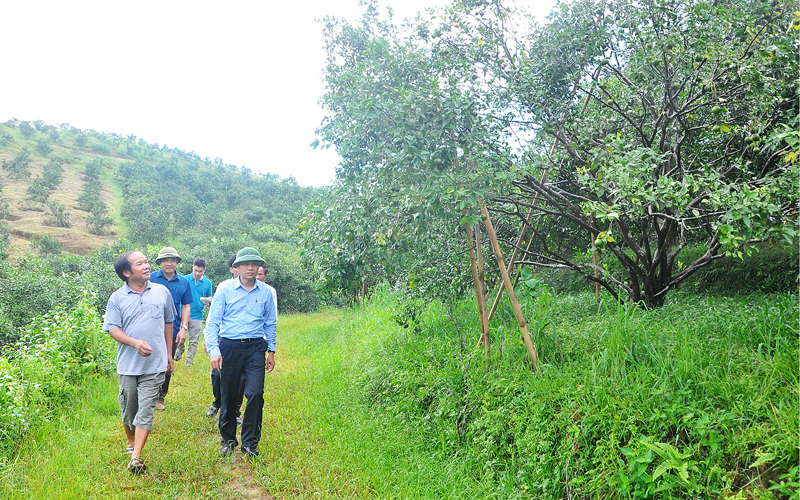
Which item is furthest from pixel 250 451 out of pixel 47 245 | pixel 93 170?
pixel 93 170

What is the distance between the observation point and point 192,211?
130ft

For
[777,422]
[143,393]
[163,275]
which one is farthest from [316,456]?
[777,422]

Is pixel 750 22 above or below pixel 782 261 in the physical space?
above

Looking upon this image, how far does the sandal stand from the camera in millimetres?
3900

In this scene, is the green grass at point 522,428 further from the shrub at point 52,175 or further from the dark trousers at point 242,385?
the shrub at point 52,175

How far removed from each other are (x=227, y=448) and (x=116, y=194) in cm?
4355

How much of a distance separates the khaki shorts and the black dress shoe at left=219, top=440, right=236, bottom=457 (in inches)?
26.9

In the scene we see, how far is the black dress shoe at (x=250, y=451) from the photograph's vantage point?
4.33 meters

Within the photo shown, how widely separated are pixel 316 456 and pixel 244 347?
1.19m

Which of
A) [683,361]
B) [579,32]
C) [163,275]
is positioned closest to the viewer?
[683,361]

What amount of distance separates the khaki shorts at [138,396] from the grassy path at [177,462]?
406mm

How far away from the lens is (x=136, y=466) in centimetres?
390

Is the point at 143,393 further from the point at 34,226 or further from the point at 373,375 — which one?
the point at 34,226

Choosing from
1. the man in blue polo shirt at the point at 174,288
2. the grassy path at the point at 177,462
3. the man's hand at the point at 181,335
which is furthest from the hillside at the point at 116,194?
the grassy path at the point at 177,462
